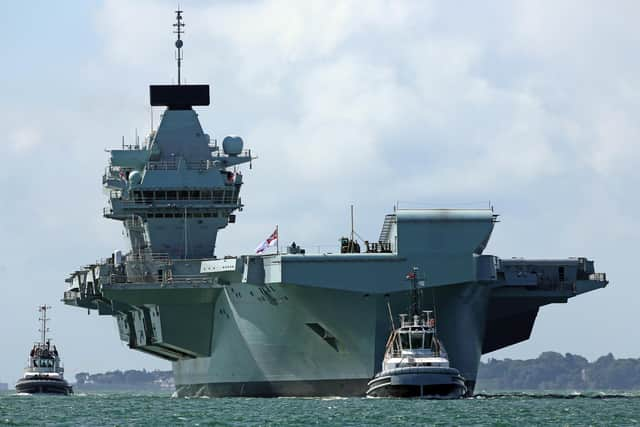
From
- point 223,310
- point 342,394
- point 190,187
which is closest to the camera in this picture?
point 342,394

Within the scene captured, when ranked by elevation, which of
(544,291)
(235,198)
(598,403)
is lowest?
(598,403)

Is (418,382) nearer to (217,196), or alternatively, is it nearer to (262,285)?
(262,285)

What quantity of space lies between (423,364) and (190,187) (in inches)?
643

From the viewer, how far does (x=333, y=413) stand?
4866 cm

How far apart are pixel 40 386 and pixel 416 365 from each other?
31.4m

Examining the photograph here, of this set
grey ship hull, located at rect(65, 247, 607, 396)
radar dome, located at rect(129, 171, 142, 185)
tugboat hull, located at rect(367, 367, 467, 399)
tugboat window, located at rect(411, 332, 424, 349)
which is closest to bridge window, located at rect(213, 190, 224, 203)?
radar dome, located at rect(129, 171, 142, 185)

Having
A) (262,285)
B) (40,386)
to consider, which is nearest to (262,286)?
(262,285)

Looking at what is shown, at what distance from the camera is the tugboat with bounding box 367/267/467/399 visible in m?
52.1

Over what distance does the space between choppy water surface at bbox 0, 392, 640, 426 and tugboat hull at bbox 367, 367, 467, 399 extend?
1.22ft

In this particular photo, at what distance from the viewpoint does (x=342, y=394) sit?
55.9 meters

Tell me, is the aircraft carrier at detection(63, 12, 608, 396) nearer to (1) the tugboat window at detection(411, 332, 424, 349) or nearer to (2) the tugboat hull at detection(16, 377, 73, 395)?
(1) the tugboat window at detection(411, 332, 424, 349)

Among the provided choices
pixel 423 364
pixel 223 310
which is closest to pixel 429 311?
pixel 423 364

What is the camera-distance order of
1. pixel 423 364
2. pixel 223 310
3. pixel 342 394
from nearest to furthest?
pixel 423 364 → pixel 342 394 → pixel 223 310

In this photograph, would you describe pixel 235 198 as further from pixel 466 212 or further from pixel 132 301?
pixel 466 212
